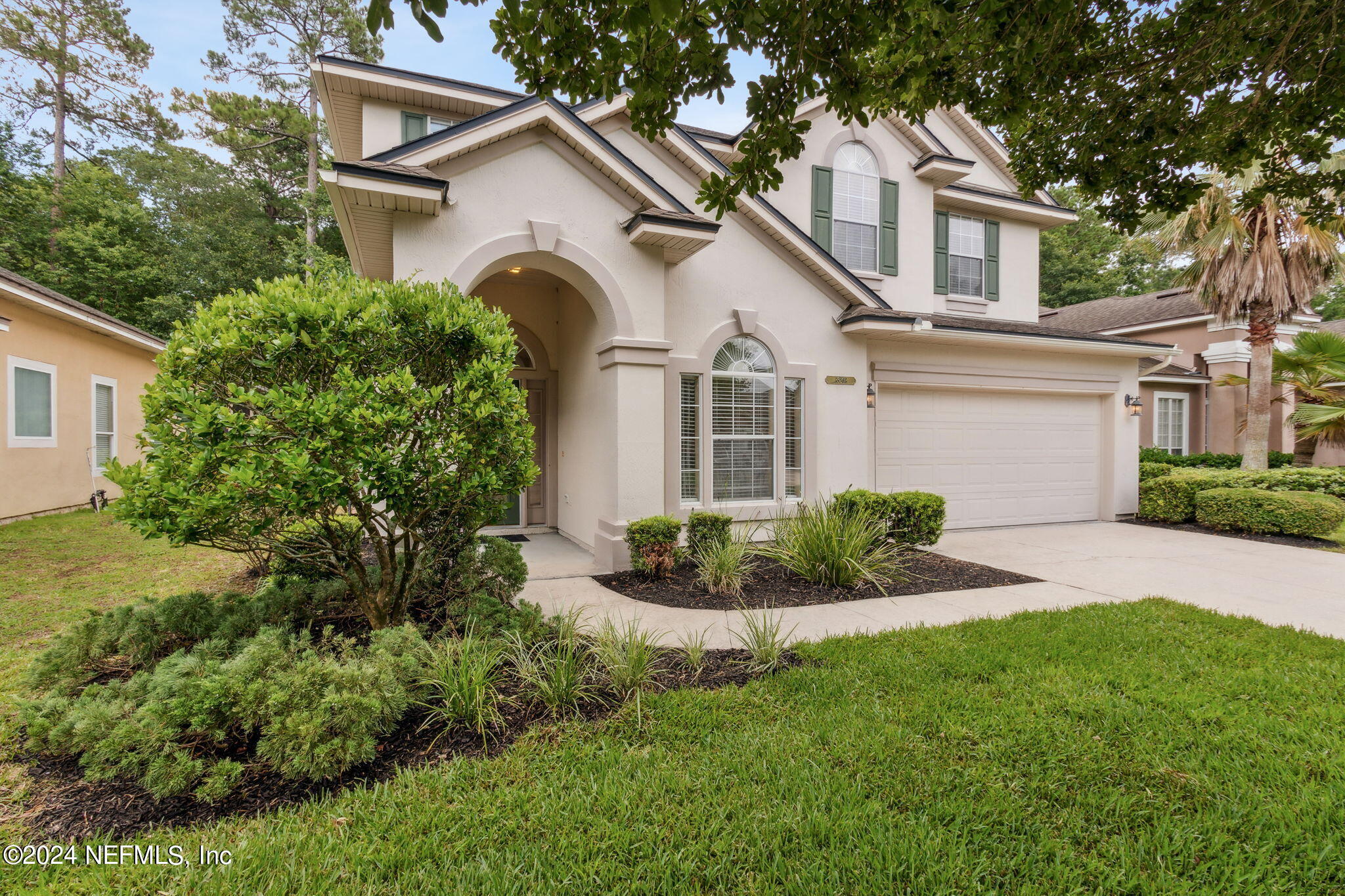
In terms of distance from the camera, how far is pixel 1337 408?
1299 cm

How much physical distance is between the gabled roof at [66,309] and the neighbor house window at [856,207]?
1195 centimetres

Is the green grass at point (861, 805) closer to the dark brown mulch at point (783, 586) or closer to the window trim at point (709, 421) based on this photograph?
the dark brown mulch at point (783, 586)

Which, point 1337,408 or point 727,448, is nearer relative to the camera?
point 727,448

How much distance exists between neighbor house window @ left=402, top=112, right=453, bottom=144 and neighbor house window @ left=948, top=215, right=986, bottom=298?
9.65 m

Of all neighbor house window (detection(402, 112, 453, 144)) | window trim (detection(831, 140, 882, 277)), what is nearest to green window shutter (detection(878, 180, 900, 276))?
window trim (detection(831, 140, 882, 277))

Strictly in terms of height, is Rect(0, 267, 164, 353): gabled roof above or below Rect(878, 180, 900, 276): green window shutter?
below

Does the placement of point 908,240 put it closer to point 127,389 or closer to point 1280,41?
point 1280,41

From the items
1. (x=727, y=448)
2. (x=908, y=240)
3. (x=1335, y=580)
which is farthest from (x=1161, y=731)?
(x=908, y=240)

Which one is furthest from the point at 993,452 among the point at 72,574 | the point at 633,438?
the point at 72,574

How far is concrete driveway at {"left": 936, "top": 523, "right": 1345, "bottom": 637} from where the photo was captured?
6.03 meters

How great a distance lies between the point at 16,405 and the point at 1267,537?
817 inches

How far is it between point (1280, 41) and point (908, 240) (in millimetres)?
8076

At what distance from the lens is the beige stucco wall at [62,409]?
955 centimetres

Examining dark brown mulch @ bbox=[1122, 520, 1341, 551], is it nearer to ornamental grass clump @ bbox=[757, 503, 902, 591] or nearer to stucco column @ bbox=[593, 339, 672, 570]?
ornamental grass clump @ bbox=[757, 503, 902, 591]
